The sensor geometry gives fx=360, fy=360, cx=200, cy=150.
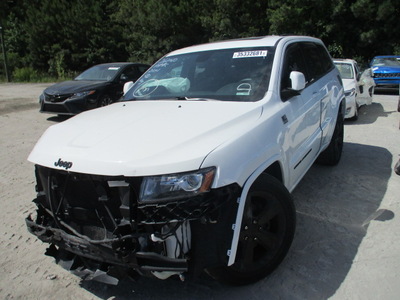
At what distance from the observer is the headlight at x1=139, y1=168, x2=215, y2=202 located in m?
2.12

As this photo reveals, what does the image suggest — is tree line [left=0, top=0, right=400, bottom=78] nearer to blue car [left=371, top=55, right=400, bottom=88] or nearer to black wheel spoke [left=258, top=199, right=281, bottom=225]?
blue car [left=371, top=55, right=400, bottom=88]

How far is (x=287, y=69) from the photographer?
3.50 meters

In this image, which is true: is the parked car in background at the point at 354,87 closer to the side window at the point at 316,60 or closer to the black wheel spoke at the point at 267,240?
the side window at the point at 316,60

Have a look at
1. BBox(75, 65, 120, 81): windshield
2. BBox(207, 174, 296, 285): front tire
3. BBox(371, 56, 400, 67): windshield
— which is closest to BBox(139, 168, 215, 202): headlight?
BBox(207, 174, 296, 285): front tire

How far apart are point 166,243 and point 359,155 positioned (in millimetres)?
4625

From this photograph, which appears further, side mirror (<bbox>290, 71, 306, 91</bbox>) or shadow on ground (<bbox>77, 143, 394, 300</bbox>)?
side mirror (<bbox>290, 71, 306, 91</bbox>)

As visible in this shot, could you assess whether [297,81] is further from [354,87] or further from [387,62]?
[387,62]

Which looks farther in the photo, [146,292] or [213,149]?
[146,292]

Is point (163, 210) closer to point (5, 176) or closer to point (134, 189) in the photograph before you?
point (134, 189)

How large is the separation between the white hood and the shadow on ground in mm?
935

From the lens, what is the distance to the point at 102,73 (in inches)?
412

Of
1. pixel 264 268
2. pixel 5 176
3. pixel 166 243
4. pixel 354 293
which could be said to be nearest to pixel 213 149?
pixel 166 243

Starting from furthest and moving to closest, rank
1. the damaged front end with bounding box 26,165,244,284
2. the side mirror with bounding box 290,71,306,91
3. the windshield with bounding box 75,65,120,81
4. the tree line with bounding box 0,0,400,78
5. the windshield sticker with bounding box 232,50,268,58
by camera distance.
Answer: the tree line with bounding box 0,0,400,78, the windshield with bounding box 75,65,120,81, the windshield sticker with bounding box 232,50,268,58, the side mirror with bounding box 290,71,306,91, the damaged front end with bounding box 26,165,244,284

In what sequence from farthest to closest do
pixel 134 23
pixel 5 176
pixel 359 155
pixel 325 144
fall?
pixel 134 23 < pixel 359 155 < pixel 5 176 < pixel 325 144
